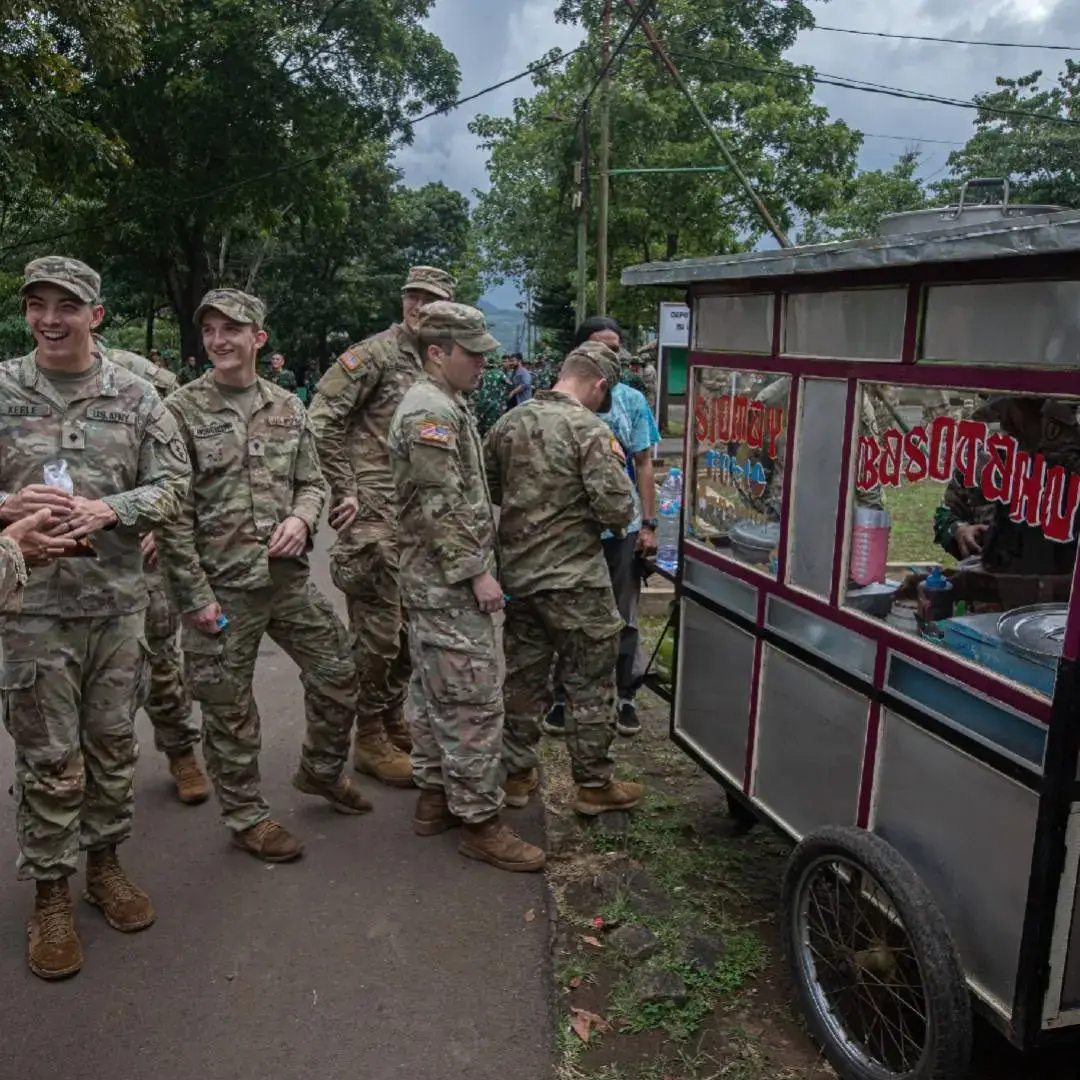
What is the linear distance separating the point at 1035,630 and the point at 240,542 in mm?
2626

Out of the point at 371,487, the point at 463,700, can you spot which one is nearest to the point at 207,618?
the point at 463,700

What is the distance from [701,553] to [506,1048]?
1827mm

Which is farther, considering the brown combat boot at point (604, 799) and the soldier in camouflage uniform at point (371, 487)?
the soldier in camouflage uniform at point (371, 487)

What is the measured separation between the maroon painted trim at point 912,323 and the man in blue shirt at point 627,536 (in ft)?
8.15

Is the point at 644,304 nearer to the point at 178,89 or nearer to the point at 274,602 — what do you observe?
the point at 178,89

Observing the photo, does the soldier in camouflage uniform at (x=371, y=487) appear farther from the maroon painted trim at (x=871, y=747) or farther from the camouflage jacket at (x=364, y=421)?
the maroon painted trim at (x=871, y=747)

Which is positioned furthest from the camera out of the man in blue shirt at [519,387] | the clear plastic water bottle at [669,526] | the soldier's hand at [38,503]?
the man in blue shirt at [519,387]

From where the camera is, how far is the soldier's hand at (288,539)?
145 inches

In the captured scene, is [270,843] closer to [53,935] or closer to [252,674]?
[252,674]

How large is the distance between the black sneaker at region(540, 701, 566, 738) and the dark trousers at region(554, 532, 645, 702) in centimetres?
13

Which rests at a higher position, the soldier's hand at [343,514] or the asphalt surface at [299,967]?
the soldier's hand at [343,514]

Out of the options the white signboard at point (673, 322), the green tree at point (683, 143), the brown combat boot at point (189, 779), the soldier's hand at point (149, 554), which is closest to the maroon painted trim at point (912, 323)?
the soldier's hand at point (149, 554)

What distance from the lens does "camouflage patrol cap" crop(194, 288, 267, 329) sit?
142 inches

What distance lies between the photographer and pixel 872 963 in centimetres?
268
